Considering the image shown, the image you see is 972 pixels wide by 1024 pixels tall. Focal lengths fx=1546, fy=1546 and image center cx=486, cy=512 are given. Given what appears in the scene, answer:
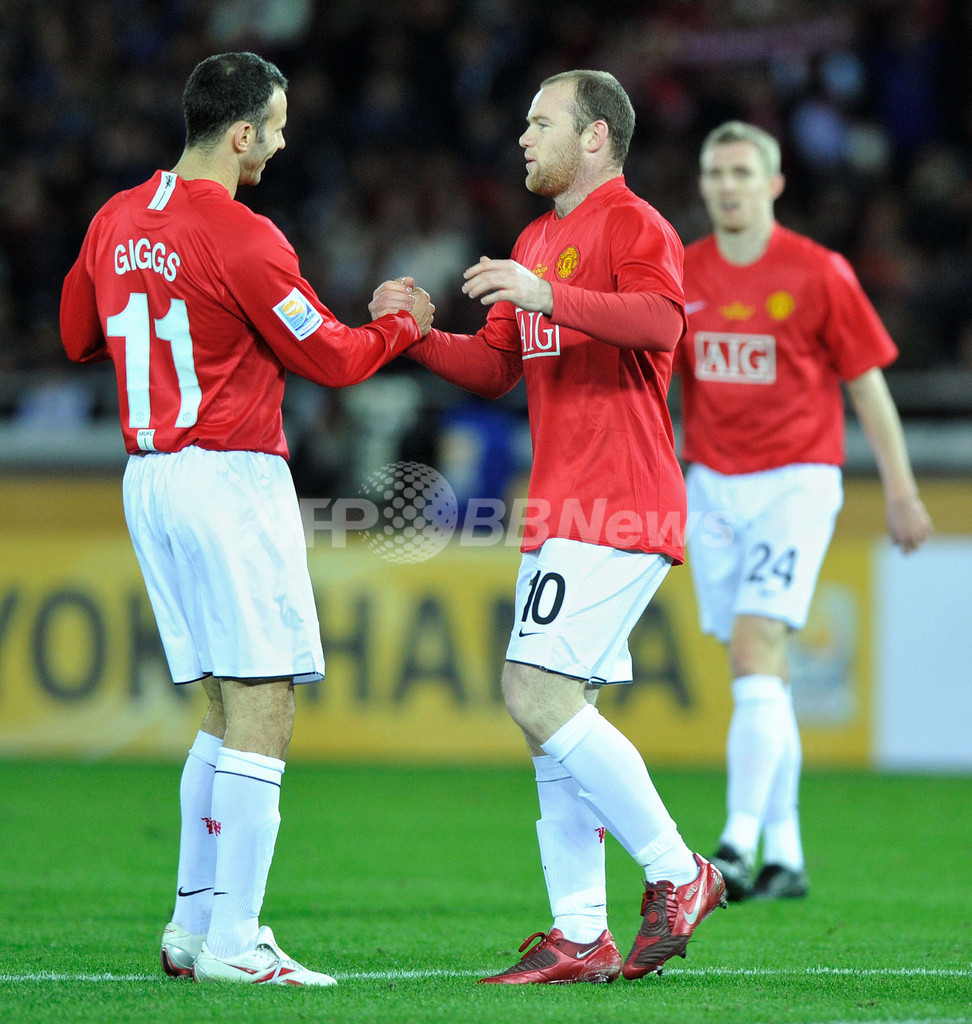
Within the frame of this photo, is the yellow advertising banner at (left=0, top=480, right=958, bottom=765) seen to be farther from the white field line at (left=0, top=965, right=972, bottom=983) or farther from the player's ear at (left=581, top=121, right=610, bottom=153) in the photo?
the player's ear at (left=581, top=121, right=610, bottom=153)

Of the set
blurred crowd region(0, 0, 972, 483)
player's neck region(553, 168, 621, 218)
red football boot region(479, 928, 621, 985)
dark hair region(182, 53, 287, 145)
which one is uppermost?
blurred crowd region(0, 0, 972, 483)

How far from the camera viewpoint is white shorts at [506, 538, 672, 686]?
392cm

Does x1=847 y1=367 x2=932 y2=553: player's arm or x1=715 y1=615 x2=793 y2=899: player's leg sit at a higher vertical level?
x1=847 y1=367 x2=932 y2=553: player's arm

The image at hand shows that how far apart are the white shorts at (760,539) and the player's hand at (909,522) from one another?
0.23 meters

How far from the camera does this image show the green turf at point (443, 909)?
3590mm

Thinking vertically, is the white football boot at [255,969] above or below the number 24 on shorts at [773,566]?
below

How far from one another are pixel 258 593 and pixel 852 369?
116 inches

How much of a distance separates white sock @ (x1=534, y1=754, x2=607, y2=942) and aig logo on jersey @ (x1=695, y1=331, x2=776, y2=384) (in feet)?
7.65

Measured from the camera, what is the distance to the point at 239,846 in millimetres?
3869

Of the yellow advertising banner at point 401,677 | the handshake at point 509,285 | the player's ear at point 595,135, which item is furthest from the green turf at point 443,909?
the player's ear at point 595,135

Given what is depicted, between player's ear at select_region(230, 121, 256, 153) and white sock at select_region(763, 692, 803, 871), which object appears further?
white sock at select_region(763, 692, 803, 871)

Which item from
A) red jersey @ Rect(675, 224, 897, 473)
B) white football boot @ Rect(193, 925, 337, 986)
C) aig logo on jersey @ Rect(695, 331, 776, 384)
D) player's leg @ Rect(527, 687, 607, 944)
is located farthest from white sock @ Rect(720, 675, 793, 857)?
white football boot @ Rect(193, 925, 337, 986)

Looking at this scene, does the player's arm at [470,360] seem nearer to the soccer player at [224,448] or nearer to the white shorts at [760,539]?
the soccer player at [224,448]

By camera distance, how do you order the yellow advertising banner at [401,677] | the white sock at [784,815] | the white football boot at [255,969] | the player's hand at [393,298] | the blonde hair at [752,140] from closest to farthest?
the white football boot at [255,969] → the player's hand at [393,298] → the white sock at [784,815] → the blonde hair at [752,140] → the yellow advertising banner at [401,677]
